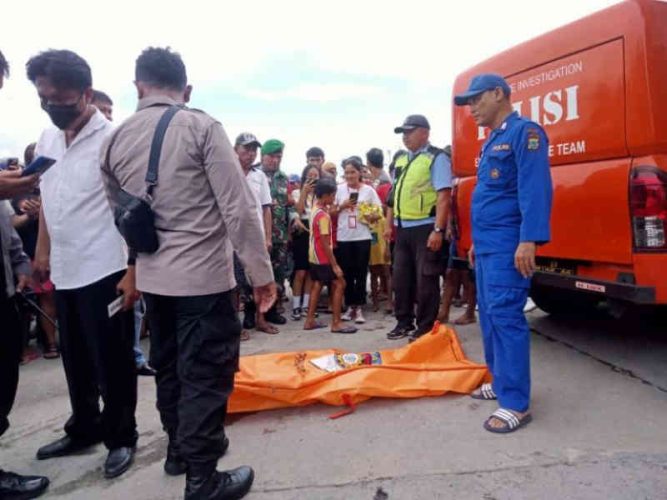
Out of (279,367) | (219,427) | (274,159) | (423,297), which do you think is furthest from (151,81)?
(274,159)

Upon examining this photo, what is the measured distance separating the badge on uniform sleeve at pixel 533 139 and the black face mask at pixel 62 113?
217cm

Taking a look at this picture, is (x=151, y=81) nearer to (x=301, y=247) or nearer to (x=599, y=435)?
(x=599, y=435)

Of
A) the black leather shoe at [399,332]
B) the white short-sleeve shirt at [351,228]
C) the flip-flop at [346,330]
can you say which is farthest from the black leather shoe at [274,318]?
the black leather shoe at [399,332]

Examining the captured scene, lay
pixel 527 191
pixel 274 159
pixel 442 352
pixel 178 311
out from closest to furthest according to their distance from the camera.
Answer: pixel 178 311, pixel 527 191, pixel 442 352, pixel 274 159

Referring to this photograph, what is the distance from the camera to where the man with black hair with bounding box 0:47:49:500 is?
92.2 inches

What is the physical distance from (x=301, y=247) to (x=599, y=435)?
3849 millimetres

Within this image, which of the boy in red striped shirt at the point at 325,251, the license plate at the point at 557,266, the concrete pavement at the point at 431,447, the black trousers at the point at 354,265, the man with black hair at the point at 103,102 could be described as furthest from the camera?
the black trousers at the point at 354,265

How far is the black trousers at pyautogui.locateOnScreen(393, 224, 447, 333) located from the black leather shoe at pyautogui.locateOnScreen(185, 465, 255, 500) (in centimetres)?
241

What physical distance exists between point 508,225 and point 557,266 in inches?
40.5

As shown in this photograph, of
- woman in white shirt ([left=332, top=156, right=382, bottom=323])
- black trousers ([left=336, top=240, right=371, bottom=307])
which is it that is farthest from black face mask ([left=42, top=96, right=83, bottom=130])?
black trousers ([left=336, top=240, right=371, bottom=307])

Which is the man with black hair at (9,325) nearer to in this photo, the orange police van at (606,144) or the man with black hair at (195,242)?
the man with black hair at (195,242)

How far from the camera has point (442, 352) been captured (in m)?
3.65

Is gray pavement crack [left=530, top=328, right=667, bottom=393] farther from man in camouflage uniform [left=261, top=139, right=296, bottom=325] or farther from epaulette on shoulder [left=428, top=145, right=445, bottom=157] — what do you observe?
man in camouflage uniform [left=261, top=139, right=296, bottom=325]

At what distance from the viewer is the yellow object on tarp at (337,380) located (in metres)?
3.03
